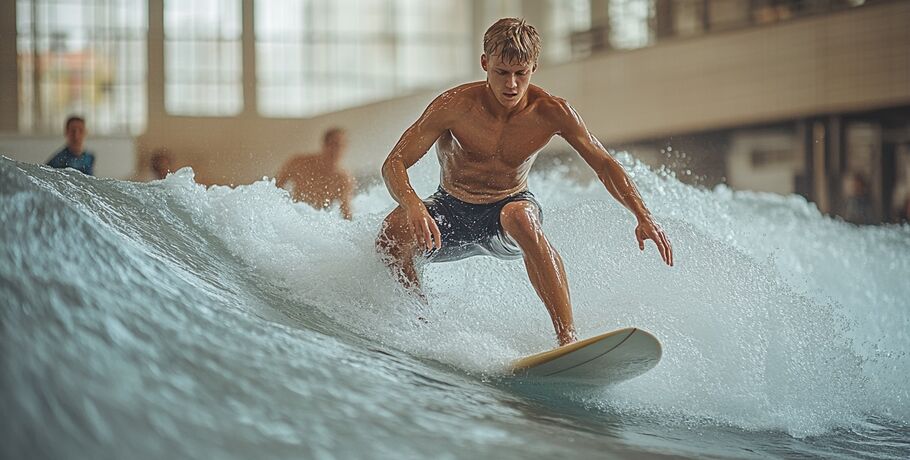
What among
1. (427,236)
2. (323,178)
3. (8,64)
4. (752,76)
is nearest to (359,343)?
(427,236)

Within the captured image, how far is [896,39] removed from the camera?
659cm

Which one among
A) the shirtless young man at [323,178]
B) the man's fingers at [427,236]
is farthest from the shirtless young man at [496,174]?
the shirtless young man at [323,178]

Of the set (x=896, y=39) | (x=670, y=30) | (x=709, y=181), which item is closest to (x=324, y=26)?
(x=670, y=30)

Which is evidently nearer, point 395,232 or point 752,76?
point 395,232

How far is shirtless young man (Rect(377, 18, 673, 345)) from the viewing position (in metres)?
1.91

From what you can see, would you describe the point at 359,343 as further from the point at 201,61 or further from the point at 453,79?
the point at 453,79

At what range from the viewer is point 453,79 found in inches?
360

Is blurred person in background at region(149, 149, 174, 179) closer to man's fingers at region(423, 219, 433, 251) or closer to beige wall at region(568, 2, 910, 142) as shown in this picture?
beige wall at region(568, 2, 910, 142)

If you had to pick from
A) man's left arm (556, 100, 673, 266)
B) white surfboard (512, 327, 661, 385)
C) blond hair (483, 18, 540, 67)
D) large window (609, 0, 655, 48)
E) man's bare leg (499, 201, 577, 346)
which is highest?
large window (609, 0, 655, 48)

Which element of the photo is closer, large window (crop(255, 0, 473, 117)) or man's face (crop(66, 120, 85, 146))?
man's face (crop(66, 120, 85, 146))

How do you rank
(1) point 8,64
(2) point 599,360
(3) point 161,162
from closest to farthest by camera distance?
(2) point 599,360
(3) point 161,162
(1) point 8,64

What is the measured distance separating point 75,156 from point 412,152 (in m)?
2.38

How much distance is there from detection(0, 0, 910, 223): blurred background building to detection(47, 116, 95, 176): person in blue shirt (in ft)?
6.17

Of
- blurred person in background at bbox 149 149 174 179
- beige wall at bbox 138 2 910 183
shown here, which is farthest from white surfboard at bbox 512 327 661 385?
Result: blurred person in background at bbox 149 149 174 179
